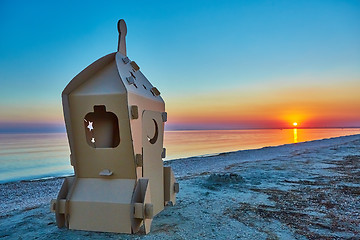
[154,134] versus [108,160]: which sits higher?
[154,134]

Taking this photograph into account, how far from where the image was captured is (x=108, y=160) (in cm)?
394

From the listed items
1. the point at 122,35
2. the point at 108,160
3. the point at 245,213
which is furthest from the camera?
the point at 245,213

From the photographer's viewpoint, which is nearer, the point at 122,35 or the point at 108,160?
the point at 108,160

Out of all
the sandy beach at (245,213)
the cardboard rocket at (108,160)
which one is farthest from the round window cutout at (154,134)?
the sandy beach at (245,213)

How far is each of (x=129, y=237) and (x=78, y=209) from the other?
2.88 ft

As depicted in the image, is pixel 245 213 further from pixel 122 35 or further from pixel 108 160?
pixel 122 35

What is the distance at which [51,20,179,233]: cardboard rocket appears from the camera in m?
3.75

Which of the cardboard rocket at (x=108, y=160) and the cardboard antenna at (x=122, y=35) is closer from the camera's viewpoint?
the cardboard rocket at (x=108, y=160)

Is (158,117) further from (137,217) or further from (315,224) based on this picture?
(315,224)

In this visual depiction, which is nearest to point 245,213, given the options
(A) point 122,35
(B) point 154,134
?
(B) point 154,134

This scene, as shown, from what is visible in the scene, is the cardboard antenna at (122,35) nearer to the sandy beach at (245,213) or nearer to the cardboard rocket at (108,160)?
the cardboard rocket at (108,160)

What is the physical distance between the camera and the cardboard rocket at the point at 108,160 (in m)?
3.75

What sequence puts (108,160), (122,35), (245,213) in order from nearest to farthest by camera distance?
1. (108,160)
2. (122,35)
3. (245,213)

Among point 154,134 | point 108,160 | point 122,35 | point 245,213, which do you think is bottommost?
point 245,213
